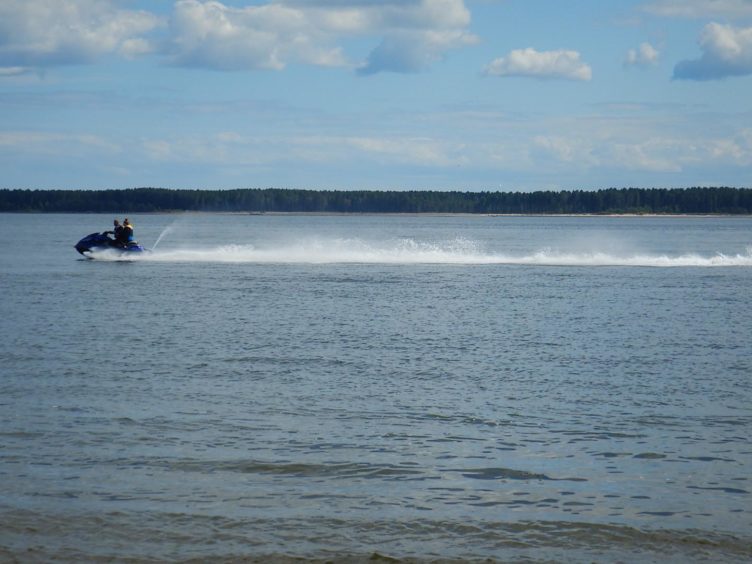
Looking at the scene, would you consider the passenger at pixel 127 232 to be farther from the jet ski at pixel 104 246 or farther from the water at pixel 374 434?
the water at pixel 374 434

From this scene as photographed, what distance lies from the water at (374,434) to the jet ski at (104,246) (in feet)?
75.3

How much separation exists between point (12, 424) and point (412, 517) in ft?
24.1

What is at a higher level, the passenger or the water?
the passenger

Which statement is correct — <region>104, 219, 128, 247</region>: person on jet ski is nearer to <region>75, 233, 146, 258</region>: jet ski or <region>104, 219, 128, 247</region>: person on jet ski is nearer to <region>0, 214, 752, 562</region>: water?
<region>75, 233, 146, 258</region>: jet ski

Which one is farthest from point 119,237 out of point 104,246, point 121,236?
point 104,246

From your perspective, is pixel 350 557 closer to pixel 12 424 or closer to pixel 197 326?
pixel 12 424

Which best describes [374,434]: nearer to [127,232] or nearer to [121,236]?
[127,232]

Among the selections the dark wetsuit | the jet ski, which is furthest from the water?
the jet ski

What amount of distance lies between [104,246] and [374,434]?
144ft

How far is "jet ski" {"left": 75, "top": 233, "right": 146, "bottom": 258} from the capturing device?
55.5 meters

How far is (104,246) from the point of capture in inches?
2206

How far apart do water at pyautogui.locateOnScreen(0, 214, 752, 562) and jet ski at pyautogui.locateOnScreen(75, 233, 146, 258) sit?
75.3 feet

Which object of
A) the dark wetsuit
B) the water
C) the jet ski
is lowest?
the water

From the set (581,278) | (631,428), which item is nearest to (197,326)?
(631,428)
